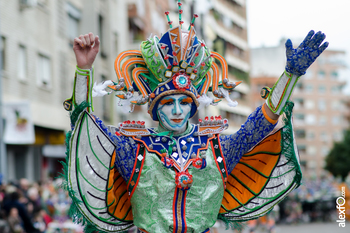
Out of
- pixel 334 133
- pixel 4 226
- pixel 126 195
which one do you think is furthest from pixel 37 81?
pixel 334 133

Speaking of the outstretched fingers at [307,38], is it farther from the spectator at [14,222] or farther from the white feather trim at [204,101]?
the spectator at [14,222]

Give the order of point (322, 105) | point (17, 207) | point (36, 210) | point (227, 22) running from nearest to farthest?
point (17, 207) < point (36, 210) < point (227, 22) < point (322, 105)

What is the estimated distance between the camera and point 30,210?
952 cm

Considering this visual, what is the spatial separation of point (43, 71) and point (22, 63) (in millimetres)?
1314

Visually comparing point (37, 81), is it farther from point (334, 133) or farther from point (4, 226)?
point (334, 133)

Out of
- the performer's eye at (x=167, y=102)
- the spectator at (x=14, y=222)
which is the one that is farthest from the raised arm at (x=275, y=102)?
the spectator at (x=14, y=222)

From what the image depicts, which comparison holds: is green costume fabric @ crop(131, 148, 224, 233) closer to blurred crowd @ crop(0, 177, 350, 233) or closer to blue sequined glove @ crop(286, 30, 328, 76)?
blue sequined glove @ crop(286, 30, 328, 76)

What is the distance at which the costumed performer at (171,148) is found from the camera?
12.4ft

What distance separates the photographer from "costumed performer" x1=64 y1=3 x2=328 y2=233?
12.4 feet

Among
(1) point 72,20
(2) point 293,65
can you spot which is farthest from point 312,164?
(2) point 293,65

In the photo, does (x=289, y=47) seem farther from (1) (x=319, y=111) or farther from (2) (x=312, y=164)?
(1) (x=319, y=111)

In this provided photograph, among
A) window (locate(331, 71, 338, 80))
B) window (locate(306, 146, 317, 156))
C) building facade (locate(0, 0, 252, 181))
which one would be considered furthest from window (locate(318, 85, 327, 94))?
building facade (locate(0, 0, 252, 181))

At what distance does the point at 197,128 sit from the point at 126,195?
2.46ft

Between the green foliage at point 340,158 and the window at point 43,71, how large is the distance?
37665 mm
